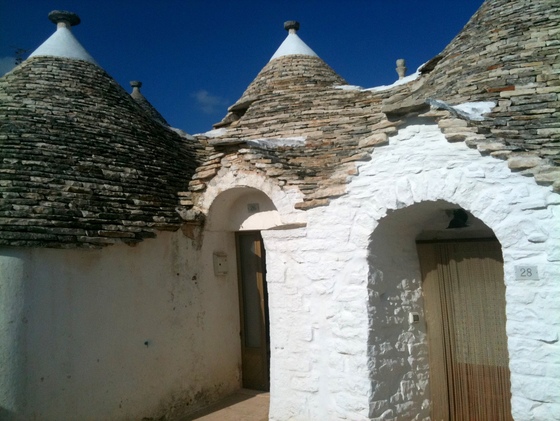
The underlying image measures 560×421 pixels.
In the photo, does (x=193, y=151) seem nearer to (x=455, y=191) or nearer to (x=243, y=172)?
(x=243, y=172)

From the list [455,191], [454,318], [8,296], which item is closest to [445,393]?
[454,318]

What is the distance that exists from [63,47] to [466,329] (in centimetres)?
738

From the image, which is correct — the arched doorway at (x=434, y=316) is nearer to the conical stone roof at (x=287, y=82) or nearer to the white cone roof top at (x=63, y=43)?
the conical stone roof at (x=287, y=82)

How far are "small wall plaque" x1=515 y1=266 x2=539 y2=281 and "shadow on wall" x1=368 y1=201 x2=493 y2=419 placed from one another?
1055 mm

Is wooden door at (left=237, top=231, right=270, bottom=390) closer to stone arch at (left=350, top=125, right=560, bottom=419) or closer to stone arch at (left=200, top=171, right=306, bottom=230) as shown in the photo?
stone arch at (left=200, top=171, right=306, bottom=230)

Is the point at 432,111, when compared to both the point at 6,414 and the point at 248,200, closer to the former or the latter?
the point at 248,200

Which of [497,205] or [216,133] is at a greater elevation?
[216,133]

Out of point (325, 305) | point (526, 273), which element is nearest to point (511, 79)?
point (526, 273)

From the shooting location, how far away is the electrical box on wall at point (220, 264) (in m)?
6.85

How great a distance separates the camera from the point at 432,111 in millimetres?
4523

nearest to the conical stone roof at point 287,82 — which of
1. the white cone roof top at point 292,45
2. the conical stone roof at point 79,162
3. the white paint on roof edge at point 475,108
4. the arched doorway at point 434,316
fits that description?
the white cone roof top at point 292,45

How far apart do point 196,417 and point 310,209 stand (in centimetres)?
316

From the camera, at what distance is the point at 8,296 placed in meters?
4.77

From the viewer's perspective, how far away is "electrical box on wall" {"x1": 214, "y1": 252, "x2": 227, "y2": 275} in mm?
6852
